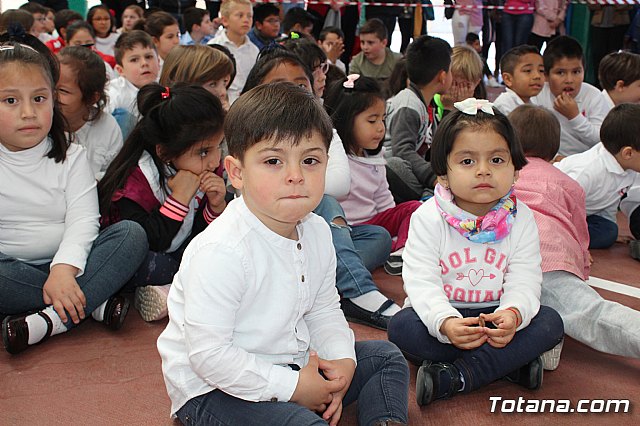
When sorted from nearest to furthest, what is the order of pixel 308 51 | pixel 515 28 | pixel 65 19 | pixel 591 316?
pixel 591 316 < pixel 308 51 < pixel 65 19 < pixel 515 28

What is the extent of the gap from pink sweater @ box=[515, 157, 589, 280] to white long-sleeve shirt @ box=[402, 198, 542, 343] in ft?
0.78

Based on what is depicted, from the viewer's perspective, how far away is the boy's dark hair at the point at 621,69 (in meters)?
→ 3.81

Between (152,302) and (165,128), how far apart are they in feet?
1.67

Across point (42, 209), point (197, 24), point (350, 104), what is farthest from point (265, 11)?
point (42, 209)

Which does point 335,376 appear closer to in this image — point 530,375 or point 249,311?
point 249,311

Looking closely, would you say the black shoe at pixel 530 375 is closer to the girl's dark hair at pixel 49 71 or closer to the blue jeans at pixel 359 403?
the blue jeans at pixel 359 403

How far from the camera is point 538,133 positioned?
2.30 meters

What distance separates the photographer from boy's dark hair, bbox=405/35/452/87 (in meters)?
3.31

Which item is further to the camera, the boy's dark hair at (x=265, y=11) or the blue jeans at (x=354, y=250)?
the boy's dark hair at (x=265, y=11)

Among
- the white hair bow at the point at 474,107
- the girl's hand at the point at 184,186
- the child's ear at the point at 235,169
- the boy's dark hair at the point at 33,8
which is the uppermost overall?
the boy's dark hair at the point at 33,8

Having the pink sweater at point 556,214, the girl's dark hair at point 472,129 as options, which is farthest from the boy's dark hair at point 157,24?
the girl's dark hair at point 472,129

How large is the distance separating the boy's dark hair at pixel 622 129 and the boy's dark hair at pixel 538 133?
13.9 inches

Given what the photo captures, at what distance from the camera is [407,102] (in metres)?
3.14

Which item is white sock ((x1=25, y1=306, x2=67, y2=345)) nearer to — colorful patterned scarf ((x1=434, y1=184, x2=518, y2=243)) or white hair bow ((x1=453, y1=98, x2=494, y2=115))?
colorful patterned scarf ((x1=434, y1=184, x2=518, y2=243))
